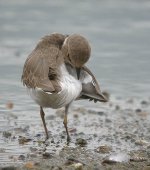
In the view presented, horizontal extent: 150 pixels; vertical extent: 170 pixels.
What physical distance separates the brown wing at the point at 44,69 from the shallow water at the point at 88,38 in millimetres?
931

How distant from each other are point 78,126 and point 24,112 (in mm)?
915

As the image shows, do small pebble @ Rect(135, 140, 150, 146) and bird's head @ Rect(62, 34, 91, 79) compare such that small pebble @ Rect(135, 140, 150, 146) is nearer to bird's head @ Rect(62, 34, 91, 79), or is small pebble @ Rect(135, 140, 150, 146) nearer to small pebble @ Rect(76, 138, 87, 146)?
small pebble @ Rect(76, 138, 87, 146)

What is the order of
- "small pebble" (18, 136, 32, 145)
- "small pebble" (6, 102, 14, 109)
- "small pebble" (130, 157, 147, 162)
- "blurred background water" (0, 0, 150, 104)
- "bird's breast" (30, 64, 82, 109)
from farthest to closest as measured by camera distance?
"blurred background water" (0, 0, 150, 104)
"small pebble" (6, 102, 14, 109)
"small pebble" (18, 136, 32, 145)
"bird's breast" (30, 64, 82, 109)
"small pebble" (130, 157, 147, 162)

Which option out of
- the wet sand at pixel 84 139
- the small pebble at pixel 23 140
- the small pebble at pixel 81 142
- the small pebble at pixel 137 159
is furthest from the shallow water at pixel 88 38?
the small pebble at pixel 137 159

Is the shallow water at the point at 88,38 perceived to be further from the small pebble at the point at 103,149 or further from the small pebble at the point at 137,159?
the small pebble at the point at 137,159

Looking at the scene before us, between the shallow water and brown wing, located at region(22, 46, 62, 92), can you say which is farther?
the shallow water

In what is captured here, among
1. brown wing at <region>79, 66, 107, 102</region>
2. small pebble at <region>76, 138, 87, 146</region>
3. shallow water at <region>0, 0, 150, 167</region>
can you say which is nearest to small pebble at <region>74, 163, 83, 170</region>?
small pebble at <region>76, 138, 87, 146</region>

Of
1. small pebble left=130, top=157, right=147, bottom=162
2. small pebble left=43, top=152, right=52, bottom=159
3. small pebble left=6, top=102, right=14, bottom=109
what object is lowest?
small pebble left=6, top=102, right=14, bottom=109

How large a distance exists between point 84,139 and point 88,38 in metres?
5.77

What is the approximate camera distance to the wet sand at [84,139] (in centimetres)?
716

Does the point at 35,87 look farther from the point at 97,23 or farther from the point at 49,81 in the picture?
the point at 97,23

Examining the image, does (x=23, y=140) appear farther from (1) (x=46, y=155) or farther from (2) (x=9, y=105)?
(2) (x=9, y=105)

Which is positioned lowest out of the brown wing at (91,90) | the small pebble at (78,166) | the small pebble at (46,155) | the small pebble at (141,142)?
the small pebble at (141,142)

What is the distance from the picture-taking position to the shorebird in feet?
25.2
